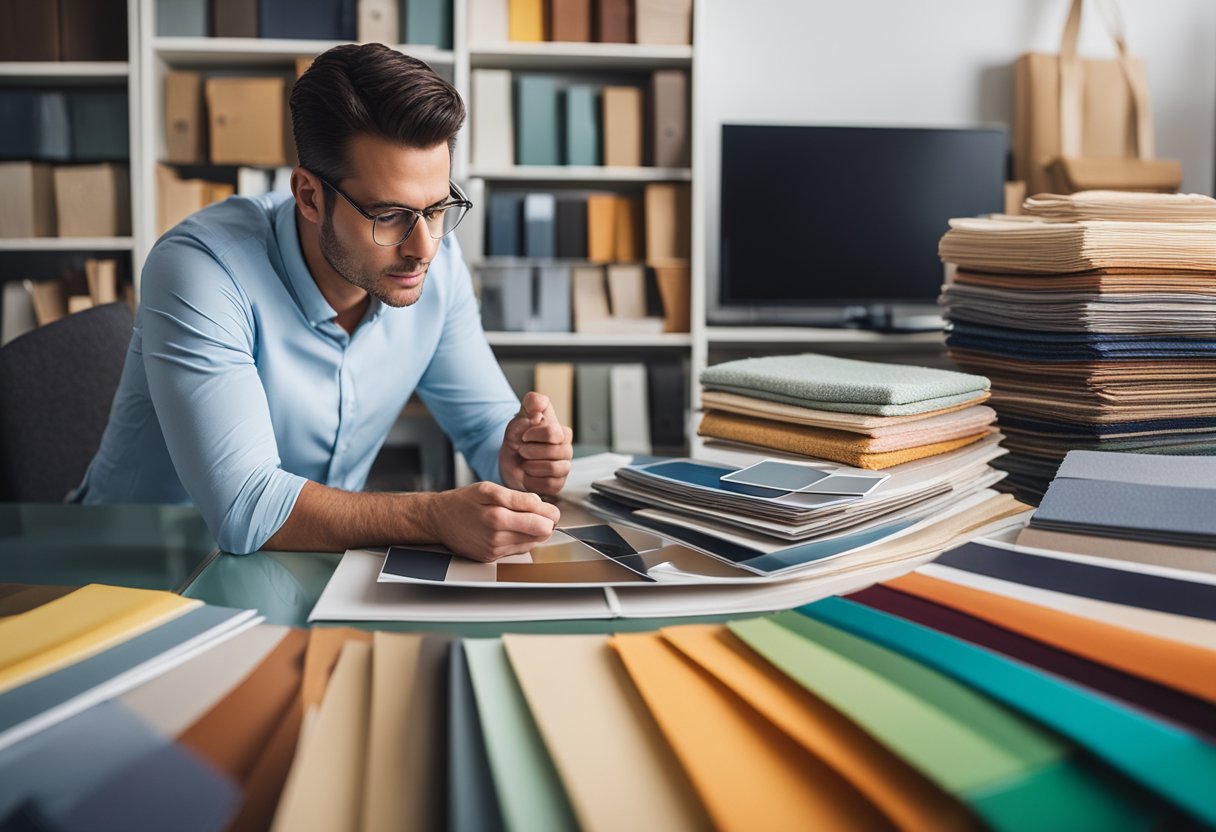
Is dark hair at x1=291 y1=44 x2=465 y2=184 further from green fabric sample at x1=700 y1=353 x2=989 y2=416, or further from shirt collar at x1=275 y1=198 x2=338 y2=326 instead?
green fabric sample at x1=700 y1=353 x2=989 y2=416

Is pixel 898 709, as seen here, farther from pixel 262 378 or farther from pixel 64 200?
pixel 64 200

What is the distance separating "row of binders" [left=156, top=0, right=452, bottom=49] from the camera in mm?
2959

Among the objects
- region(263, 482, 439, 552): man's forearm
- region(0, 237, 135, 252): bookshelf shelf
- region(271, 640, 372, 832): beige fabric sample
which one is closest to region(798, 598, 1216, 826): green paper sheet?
region(271, 640, 372, 832): beige fabric sample

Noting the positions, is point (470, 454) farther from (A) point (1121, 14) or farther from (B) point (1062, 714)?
(A) point (1121, 14)

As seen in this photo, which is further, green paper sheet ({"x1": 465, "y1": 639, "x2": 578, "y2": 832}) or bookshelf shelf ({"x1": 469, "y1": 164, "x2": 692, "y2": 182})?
bookshelf shelf ({"x1": 469, "y1": 164, "x2": 692, "y2": 182})

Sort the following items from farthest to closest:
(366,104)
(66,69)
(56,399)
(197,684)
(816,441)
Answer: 1. (66,69)
2. (56,399)
3. (366,104)
4. (816,441)
5. (197,684)

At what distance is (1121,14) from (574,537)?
3.56 metres

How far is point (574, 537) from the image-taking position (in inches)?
33.8

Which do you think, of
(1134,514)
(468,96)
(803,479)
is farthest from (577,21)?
(1134,514)

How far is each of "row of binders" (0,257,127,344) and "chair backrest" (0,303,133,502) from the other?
152 centimetres

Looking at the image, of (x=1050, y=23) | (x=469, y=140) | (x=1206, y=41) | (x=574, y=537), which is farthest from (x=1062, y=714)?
(x=1206, y=41)

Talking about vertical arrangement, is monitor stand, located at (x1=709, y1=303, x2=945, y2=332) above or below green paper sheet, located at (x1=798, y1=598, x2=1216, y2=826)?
above

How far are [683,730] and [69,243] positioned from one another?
313 centimetres

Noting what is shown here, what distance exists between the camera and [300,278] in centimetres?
133
